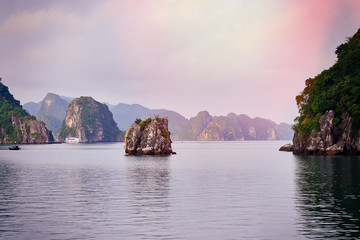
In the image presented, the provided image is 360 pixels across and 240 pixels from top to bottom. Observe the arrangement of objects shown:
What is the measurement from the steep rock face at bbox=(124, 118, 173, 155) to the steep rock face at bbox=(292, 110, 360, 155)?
46.1 metres

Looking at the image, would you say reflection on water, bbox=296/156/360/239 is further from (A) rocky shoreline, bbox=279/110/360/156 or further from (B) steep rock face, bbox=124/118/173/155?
(B) steep rock face, bbox=124/118/173/155

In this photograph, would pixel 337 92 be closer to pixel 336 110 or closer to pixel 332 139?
pixel 336 110

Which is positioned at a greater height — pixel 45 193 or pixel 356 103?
pixel 356 103

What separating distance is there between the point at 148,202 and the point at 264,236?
1636 centimetres

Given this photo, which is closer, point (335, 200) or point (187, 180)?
point (335, 200)

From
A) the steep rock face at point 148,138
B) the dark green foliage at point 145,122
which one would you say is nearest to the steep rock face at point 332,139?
the steep rock face at point 148,138

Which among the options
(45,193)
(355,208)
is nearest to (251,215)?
(355,208)

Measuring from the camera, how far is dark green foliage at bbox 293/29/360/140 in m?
119

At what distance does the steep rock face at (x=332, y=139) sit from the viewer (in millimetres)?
123000

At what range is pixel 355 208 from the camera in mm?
34688

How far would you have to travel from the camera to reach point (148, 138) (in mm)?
142125

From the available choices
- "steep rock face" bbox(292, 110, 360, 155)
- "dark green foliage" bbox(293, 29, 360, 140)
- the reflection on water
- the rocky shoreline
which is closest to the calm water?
the reflection on water

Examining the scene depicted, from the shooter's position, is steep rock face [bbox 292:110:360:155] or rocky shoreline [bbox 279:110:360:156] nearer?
rocky shoreline [bbox 279:110:360:156]

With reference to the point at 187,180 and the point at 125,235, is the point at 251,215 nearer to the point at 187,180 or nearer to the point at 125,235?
the point at 125,235
